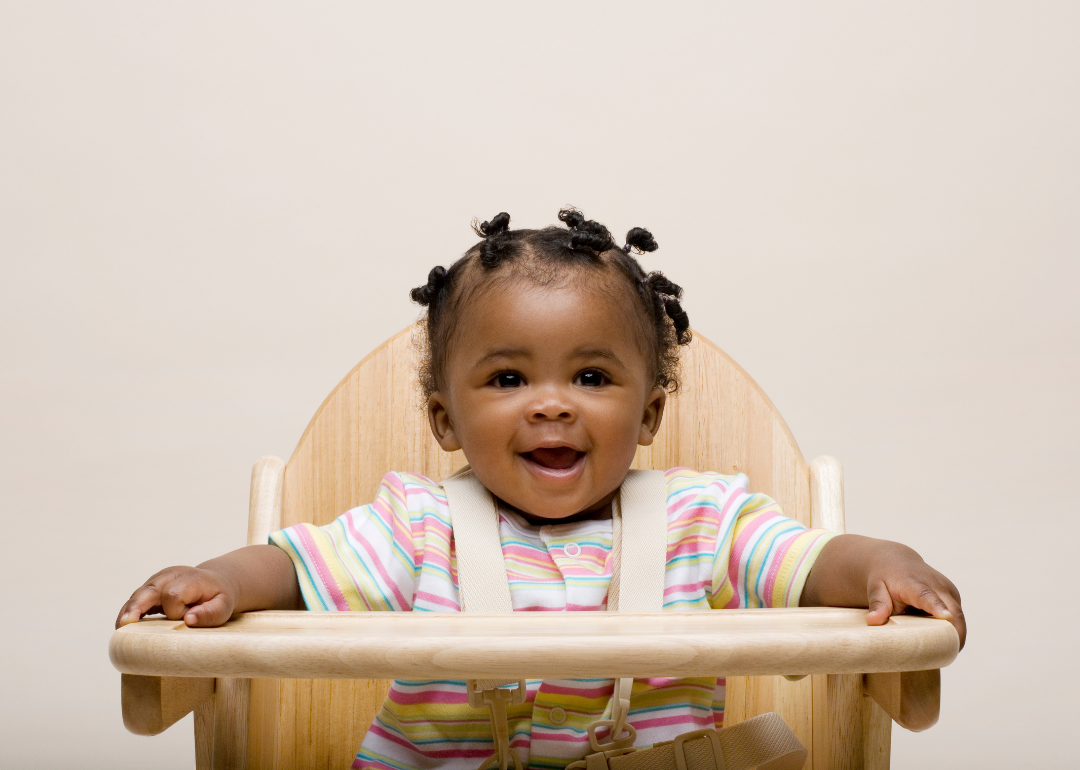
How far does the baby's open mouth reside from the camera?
1.03 meters

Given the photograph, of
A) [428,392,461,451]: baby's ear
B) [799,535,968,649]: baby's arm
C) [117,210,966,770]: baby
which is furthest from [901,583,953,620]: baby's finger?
[428,392,461,451]: baby's ear

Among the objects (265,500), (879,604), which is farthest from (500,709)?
(265,500)

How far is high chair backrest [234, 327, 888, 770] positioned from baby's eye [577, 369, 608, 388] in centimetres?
25

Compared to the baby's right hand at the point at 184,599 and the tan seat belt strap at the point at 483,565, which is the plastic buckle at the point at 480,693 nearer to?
the tan seat belt strap at the point at 483,565

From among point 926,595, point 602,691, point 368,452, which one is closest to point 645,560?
point 602,691

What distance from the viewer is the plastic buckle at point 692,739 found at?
0.90 metres

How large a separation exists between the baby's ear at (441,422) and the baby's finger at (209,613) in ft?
1.19

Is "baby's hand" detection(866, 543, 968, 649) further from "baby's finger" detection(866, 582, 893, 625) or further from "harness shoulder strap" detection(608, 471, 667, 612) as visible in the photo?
"harness shoulder strap" detection(608, 471, 667, 612)

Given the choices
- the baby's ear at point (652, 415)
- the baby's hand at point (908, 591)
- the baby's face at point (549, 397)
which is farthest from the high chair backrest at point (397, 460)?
the baby's hand at point (908, 591)

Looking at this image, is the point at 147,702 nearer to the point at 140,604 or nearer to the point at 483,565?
the point at 140,604

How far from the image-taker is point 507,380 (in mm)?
1042

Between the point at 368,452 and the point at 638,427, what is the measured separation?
0.34 meters

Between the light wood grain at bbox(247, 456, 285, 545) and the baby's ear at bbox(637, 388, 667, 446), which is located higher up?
the baby's ear at bbox(637, 388, 667, 446)

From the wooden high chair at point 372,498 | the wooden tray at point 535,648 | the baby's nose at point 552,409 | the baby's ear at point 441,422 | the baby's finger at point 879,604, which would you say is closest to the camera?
the wooden tray at point 535,648
